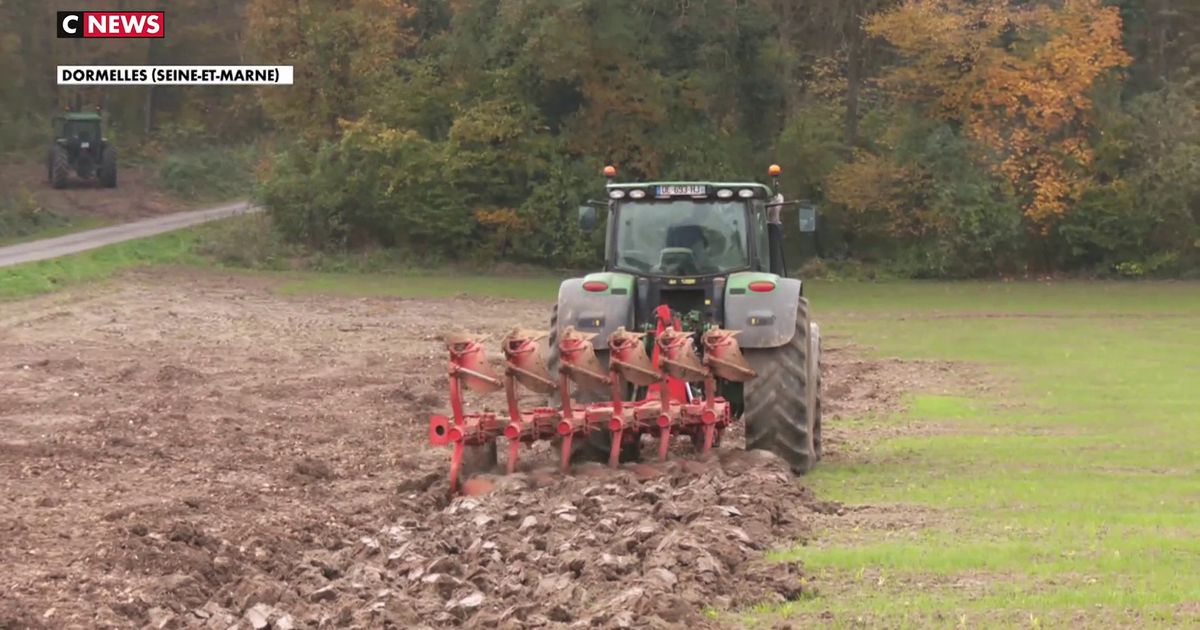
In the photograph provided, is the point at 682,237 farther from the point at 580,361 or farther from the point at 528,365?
the point at 528,365

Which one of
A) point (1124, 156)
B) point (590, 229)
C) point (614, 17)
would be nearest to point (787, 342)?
point (590, 229)

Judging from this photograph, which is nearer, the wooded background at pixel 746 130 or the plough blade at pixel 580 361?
the plough blade at pixel 580 361

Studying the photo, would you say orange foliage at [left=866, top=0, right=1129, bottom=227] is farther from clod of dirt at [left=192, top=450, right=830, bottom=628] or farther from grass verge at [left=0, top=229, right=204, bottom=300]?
clod of dirt at [left=192, top=450, right=830, bottom=628]

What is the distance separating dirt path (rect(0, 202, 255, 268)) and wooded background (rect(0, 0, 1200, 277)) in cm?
361

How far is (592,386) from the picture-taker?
1241 centimetres

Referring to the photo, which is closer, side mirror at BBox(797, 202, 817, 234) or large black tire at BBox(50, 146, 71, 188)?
side mirror at BBox(797, 202, 817, 234)

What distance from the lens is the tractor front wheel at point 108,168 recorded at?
50.5m

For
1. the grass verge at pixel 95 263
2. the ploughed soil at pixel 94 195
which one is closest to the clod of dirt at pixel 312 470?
the grass verge at pixel 95 263

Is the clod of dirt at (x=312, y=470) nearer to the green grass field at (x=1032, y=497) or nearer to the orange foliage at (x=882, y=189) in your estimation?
the green grass field at (x=1032, y=497)

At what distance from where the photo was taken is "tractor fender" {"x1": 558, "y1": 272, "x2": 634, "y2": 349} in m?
13.3

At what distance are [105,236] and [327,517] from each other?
31377mm

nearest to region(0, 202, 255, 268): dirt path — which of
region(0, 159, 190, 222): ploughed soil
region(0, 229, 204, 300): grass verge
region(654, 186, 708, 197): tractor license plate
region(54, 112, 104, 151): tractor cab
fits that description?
region(0, 229, 204, 300): grass verge

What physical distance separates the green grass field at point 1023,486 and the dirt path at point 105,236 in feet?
10.9

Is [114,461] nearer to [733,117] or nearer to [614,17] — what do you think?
[614,17]
